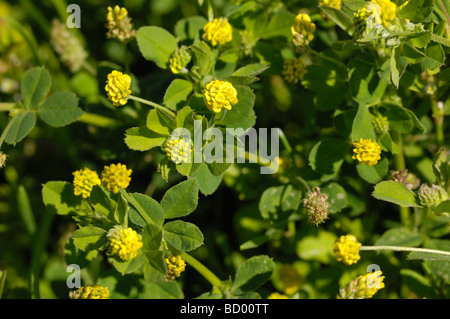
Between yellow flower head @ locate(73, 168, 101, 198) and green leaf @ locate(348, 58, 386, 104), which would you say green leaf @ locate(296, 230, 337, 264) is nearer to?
green leaf @ locate(348, 58, 386, 104)

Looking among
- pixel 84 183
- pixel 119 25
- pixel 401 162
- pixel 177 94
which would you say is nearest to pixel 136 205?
pixel 84 183

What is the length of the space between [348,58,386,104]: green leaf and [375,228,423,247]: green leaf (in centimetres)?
68

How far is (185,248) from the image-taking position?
6.50ft

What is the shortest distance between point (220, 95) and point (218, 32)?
1.43 feet

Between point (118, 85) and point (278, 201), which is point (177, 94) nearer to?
point (118, 85)

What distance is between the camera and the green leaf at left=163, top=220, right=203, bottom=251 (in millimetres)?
1970

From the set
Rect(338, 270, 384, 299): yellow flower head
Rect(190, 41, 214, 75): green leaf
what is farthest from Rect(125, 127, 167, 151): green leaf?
Rect(338, 270, 384, 299): yellow flower head

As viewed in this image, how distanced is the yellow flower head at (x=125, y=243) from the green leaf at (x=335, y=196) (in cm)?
97

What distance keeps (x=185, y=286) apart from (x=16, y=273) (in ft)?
3.61

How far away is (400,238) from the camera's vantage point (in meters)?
2.45

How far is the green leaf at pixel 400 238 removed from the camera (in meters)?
2.40

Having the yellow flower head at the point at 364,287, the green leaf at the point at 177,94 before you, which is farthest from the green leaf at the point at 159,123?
the yellow flower head at the point at 364,287

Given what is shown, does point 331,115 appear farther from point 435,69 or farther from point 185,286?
point 185,286
